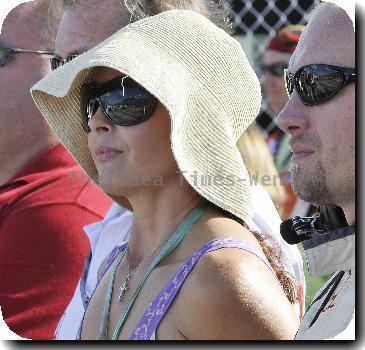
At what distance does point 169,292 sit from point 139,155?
1.27ft

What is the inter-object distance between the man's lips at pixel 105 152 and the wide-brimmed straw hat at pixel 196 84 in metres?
0.17

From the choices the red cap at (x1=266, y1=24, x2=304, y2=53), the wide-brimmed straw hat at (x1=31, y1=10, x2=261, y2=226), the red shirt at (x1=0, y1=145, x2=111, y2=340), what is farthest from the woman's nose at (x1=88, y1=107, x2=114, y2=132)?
the red cap at (x1=266, y1=24, x2=304, y2=53)

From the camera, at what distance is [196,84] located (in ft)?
7.72

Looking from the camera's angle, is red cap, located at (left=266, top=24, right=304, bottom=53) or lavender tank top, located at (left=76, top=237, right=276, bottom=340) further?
red cap, located at (left=266, top=24, right=304, bottom=53)

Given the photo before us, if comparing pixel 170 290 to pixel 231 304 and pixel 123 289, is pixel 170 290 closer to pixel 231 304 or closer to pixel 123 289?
pixel 231 304

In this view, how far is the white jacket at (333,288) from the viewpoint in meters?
1.70

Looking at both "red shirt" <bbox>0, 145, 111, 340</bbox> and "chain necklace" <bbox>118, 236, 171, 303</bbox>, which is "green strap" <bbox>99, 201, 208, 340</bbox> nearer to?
"chain necklace" <bbox>118, 236, 171, 303</bbox>

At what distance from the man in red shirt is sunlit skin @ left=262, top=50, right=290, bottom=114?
7.21ft

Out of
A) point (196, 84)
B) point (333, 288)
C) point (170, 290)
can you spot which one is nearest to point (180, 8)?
point (196, 84)

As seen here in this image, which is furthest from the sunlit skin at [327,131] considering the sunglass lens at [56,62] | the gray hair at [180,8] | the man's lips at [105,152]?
the sunglass lens at [56,62]

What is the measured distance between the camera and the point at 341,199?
1.98 metres

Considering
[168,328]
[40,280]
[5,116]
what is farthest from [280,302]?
[5,116]

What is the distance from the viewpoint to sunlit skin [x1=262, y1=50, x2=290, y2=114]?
5418 millimetres

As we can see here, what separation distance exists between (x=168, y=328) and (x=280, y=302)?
0.26 meters
